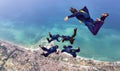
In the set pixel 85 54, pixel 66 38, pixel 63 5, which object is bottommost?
pixel 66 38

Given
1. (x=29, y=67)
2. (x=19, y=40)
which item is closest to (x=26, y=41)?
(x=19, y=40)

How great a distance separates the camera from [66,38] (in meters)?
16.4

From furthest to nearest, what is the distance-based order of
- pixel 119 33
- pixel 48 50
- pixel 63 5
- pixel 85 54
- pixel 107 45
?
1. pixel 63 5
2. pixel 119 33
3. pixel 107 45
4. pixel 85 54
5. pixel 48 50

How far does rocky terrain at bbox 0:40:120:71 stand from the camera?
4150cm

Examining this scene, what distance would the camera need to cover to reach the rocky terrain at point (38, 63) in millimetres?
41500

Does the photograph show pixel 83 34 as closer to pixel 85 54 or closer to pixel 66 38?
pixel 85 54

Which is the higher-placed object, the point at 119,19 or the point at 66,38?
the point at 119,19

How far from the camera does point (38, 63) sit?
140ft

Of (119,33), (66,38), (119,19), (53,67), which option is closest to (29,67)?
(53,67)

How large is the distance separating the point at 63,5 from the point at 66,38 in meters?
63.0

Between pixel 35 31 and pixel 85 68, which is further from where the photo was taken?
pixel 35 31

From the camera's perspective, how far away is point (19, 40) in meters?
57.5

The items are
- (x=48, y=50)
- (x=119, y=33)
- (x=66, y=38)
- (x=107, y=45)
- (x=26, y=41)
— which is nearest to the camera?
(x=66, y=38)

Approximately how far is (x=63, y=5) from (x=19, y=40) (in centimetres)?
2512
